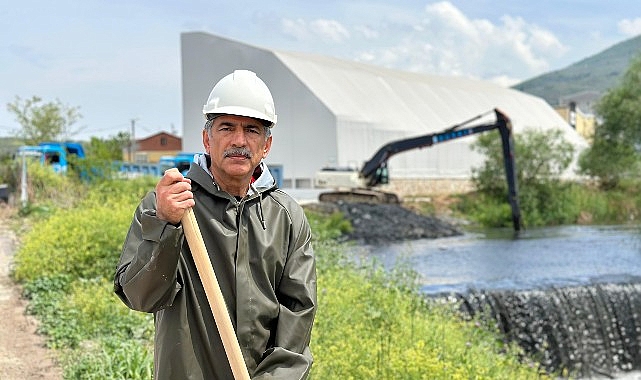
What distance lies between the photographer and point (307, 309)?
281 centimetres

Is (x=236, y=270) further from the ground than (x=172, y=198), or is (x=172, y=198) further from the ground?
(x=172, y=198)

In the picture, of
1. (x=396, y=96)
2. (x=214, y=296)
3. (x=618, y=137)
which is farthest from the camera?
(x=396, y=96)

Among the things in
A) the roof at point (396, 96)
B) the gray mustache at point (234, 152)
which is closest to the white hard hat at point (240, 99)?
the gray mustache at point (234, 152)

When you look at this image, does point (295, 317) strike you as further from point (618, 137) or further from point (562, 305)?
point (618, 137)

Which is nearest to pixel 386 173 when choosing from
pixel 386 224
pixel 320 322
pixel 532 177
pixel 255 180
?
pixel 532 177

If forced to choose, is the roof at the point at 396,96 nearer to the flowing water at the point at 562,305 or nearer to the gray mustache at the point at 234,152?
the flowing water at the point at 562,305

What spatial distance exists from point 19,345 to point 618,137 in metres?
41.3

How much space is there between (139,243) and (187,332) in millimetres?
323

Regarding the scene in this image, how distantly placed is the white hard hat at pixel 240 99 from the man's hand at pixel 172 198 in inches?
12.3

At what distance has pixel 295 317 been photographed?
2.78 m

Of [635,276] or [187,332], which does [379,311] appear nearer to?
[187,332]

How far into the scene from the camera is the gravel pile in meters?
28.2

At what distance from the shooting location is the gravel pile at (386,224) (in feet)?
92.5

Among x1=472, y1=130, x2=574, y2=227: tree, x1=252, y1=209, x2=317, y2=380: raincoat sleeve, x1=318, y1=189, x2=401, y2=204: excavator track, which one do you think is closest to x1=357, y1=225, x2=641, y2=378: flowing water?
x1=252, y1=209, x2=317, y2=380: raincoat sleeve
